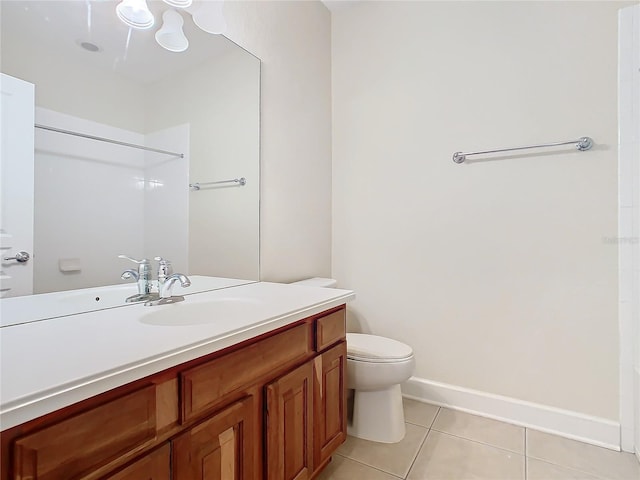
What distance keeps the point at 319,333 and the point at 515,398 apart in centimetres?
130

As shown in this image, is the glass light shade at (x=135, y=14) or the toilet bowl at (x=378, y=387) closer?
the glass light shade at (x=135, y=14)

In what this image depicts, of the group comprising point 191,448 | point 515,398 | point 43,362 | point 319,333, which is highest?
point 43,362

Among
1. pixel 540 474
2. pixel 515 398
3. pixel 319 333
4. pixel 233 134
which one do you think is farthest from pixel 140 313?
pixel 515 398

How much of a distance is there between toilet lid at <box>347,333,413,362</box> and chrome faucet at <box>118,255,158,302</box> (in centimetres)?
97

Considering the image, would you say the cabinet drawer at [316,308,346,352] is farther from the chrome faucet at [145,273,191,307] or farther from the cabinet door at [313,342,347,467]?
the chrome faucet at [145,273,191,307]

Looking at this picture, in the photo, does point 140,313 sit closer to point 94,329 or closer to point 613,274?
point 94,329

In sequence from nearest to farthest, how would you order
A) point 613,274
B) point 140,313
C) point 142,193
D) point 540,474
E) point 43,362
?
point 43,362, point 140,313, point 142,193, point 540,474, point 613,274

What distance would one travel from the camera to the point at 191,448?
77 cm

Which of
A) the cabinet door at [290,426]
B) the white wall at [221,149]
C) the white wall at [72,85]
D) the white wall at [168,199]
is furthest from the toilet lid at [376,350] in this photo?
the white wall at [72,85]

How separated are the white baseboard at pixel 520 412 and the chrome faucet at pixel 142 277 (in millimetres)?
1635

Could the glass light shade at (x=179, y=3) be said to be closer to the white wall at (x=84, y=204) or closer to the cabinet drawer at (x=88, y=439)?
the white wall at (x=84, y=204)

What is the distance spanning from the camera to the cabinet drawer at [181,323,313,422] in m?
0.78

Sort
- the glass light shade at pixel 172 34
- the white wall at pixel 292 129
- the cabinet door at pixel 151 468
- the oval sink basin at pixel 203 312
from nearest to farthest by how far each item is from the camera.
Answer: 1. the cabinet door at pixel 151 468
2. the oval sink basin at pixel 203 312
3. the glass light shade at pixel 172 34
4. the white wall at pixel 292 129

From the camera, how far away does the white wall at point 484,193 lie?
1612 millimetres
